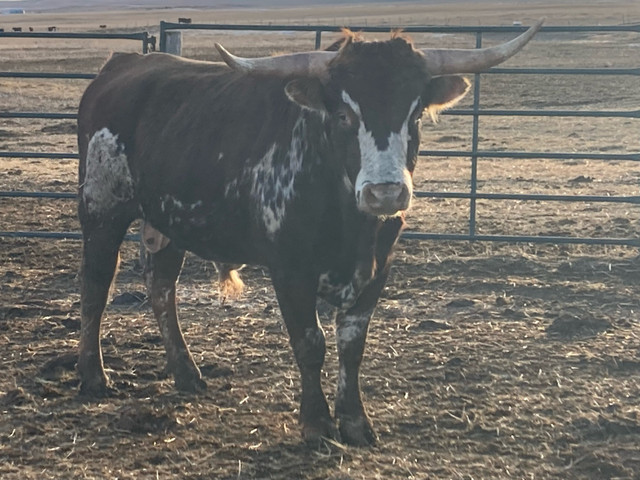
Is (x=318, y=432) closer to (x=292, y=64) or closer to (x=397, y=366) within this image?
(x=397, y=366)

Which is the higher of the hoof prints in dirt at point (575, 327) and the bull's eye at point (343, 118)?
the bull's eye at point (343, 118)

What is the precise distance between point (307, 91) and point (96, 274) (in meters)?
1.77

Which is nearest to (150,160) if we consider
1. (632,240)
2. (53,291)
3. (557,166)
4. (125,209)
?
(125,209)

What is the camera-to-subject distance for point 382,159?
394 cm

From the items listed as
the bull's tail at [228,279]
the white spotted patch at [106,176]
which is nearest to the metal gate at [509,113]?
the bull's tail at [228,279]

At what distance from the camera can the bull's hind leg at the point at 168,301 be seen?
5250 millimetres

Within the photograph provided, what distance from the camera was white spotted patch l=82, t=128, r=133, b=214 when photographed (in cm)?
525

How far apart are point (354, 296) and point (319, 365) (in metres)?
0.35

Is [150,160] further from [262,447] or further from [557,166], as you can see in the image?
[557,166]

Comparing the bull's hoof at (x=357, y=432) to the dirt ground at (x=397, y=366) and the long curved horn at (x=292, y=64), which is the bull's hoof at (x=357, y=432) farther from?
the long curved horn at (x=292, y=64)

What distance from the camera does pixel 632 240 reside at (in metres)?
7.55

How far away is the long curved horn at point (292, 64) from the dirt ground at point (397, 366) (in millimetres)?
1575

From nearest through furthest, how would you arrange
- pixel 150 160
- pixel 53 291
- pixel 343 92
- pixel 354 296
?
1. pixel 343 92
2. pixel 354 296
3. pixel 150 160
4. pixel 53 291

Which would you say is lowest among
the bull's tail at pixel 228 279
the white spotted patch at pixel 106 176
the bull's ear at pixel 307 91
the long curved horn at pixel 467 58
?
the bull's tail at pixel 228 279
